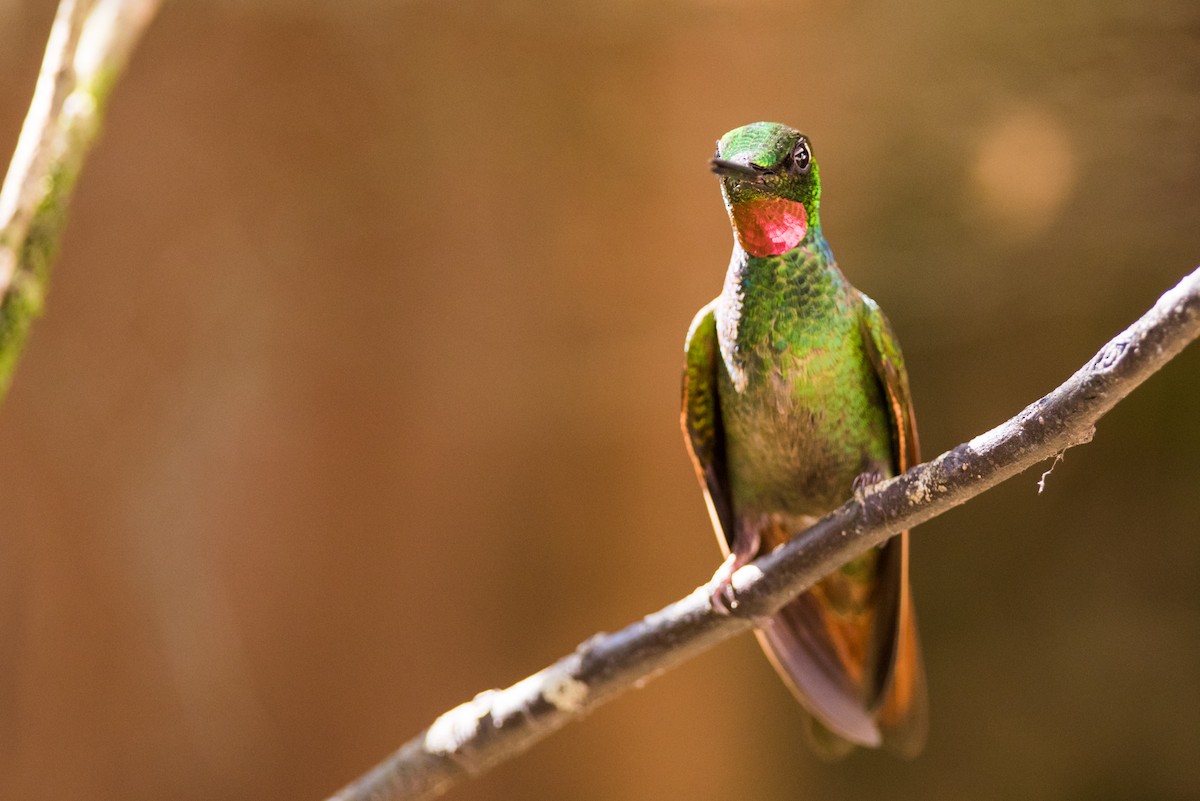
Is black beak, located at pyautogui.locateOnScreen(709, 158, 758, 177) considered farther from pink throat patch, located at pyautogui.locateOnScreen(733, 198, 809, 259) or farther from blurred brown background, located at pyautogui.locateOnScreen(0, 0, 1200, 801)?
blurred brown background, located at pyautogui.locateOnScreen(0, 0, 1200, 801)

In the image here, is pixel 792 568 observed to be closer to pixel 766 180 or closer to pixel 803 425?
pixel 803 425

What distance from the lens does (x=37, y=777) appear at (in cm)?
422

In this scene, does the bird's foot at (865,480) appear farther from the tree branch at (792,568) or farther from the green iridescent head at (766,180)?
the green iridescent head at (766,180)

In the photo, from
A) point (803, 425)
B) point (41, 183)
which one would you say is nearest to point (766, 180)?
point (803, 425)

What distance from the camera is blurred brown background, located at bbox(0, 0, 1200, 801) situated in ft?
13.6

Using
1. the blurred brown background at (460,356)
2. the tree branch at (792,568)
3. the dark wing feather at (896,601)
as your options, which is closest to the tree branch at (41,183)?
the tree branch at (792,568)

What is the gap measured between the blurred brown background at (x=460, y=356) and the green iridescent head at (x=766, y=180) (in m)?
2.06

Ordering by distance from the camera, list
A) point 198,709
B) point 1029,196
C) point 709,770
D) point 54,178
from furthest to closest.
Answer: point 709,770 < point 198,709 < point 1029,196 < point 54,178

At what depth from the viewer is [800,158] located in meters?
2.04

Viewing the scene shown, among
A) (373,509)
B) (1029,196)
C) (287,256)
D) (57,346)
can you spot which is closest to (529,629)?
(373,509)

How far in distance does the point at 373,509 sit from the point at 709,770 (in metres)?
1.91

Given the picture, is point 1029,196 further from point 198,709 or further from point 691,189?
point 198,709

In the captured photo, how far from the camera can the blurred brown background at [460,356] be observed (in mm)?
4141

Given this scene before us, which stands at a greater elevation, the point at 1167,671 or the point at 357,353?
the point at 357,353
